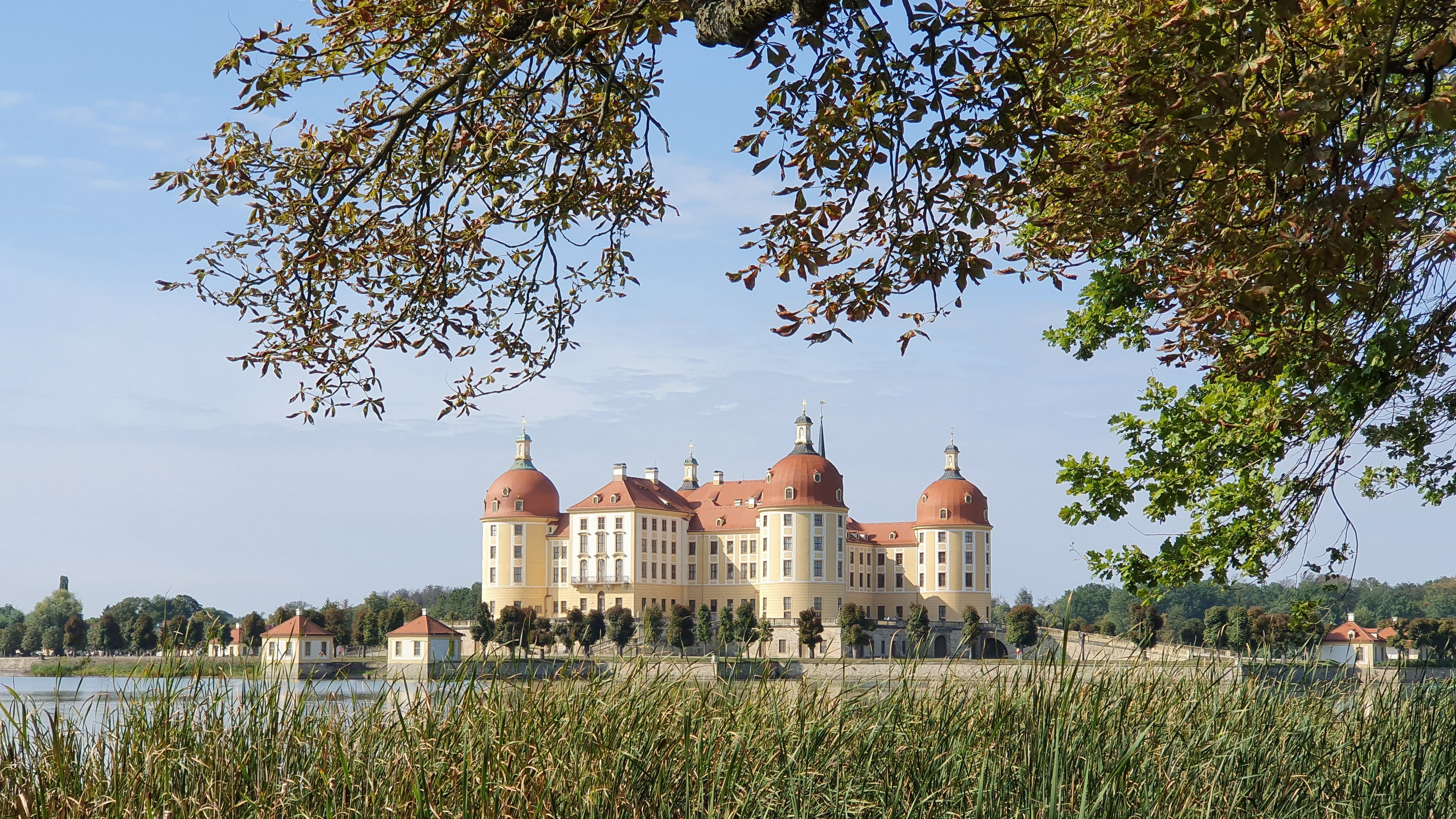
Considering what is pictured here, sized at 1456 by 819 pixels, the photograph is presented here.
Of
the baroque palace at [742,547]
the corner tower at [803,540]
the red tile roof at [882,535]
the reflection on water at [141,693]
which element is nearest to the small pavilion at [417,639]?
the reflection on water at [141,693]

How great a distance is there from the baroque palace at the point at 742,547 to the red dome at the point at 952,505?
0.07 meters

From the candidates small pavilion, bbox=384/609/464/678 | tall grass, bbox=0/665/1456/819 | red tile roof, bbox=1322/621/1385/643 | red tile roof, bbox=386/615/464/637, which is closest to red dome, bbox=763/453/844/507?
small pavilion, bbox=384/609/464/678

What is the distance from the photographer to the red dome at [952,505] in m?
75.1

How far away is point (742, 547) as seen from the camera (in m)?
76.5

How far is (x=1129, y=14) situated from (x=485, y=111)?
3037 millimetres

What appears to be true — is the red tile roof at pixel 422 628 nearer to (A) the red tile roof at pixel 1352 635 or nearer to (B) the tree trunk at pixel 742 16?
(A) the red tile roof at pixel 1352 635

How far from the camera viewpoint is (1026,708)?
16.1ft

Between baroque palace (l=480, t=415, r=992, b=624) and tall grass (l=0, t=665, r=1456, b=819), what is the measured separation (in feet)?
218

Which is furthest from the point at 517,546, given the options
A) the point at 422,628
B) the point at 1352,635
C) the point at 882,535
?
the point at 1352,635

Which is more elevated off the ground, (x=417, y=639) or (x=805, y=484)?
(x=805, y=484)

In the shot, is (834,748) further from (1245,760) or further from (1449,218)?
(1449,218)

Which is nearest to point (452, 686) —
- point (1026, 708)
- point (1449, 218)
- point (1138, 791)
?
point (1026, 708)

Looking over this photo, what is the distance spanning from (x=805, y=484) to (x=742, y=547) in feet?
19.8

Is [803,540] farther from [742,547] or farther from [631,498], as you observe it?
[631,498]
